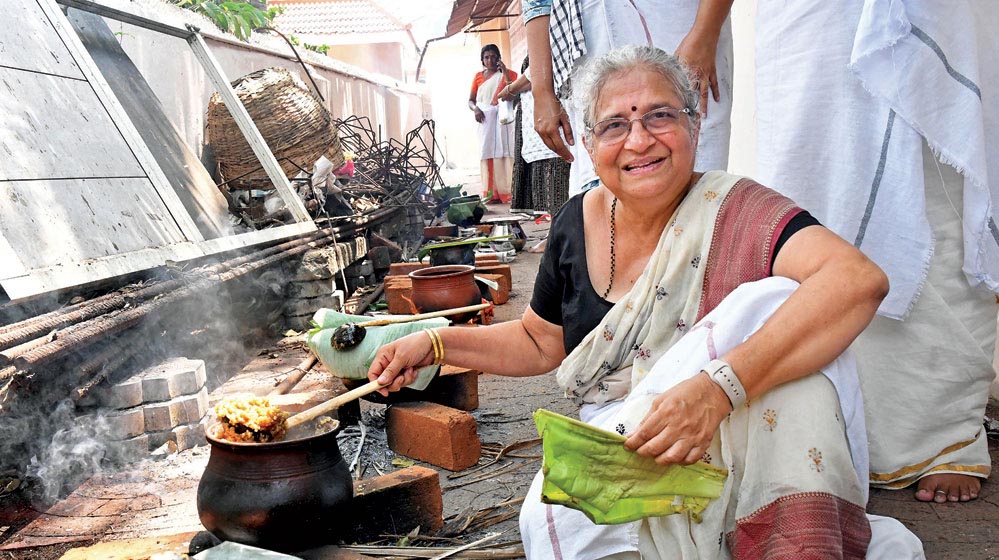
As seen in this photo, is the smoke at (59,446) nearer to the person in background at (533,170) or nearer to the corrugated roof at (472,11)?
the person in background at (533,170)

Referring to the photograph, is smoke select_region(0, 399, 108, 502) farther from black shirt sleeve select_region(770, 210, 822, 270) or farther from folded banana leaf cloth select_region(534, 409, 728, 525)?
black shirt sleeve select_region(770, 210, 822, 270)

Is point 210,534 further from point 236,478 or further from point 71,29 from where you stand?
point 71,29

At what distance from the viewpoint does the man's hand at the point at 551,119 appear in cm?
313

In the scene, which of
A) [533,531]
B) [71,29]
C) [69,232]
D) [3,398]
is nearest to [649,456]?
[533,531]

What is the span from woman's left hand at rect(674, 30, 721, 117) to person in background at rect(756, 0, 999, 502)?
251mm

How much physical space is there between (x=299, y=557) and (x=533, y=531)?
0.64m

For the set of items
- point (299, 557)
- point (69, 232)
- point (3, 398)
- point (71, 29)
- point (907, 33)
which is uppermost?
point (71, 29)

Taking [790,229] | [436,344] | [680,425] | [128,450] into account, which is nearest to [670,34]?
[790,229]

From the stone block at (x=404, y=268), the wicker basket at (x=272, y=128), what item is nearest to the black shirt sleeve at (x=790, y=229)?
the stone block at (x=404, y=268)

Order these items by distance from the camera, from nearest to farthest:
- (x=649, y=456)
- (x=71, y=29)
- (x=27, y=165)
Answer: (x=649, y=456), (x=27, y=165), (x=71, y=29)

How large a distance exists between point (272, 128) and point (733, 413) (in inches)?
233

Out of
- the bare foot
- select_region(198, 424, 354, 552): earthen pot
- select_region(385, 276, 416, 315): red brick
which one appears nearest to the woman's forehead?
select_region(198, 424, 354, 552): earthen pot

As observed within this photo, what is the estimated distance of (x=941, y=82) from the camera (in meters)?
2.39

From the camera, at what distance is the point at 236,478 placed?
82.7 inches
